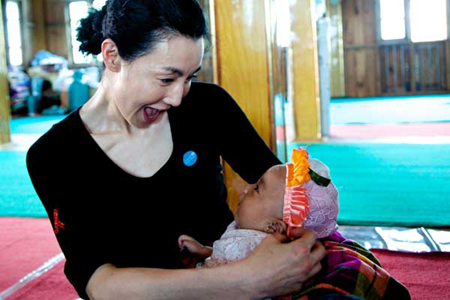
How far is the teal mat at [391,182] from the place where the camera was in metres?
2.98

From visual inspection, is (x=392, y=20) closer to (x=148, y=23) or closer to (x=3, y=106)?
(x=3, y=106)

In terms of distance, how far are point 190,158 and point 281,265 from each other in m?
0.49

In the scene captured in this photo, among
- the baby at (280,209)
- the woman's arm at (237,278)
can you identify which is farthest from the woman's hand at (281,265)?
the baby at (280,209)

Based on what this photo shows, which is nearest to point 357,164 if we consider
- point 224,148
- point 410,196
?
point 410,196

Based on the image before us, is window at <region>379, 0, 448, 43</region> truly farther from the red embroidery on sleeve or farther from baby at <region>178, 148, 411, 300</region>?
the red embroidery on sleeve

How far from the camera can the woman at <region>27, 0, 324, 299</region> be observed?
45.0 inches

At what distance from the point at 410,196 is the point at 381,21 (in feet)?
32.3

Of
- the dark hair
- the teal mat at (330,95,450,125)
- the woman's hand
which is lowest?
the teal mat at (330,95,450,125)

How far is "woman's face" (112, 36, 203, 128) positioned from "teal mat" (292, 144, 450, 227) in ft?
6.14

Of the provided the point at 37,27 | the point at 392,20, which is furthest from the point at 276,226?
the point at 37,27

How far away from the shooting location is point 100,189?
1353mm

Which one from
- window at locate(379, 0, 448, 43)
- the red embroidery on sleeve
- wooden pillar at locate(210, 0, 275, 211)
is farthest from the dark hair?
window at locate(379, 0, 448, 43)

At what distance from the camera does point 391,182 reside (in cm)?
379

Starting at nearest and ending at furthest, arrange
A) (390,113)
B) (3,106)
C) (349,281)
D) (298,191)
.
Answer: (349,281) → (298,191) → (3,106) → (390,113)
